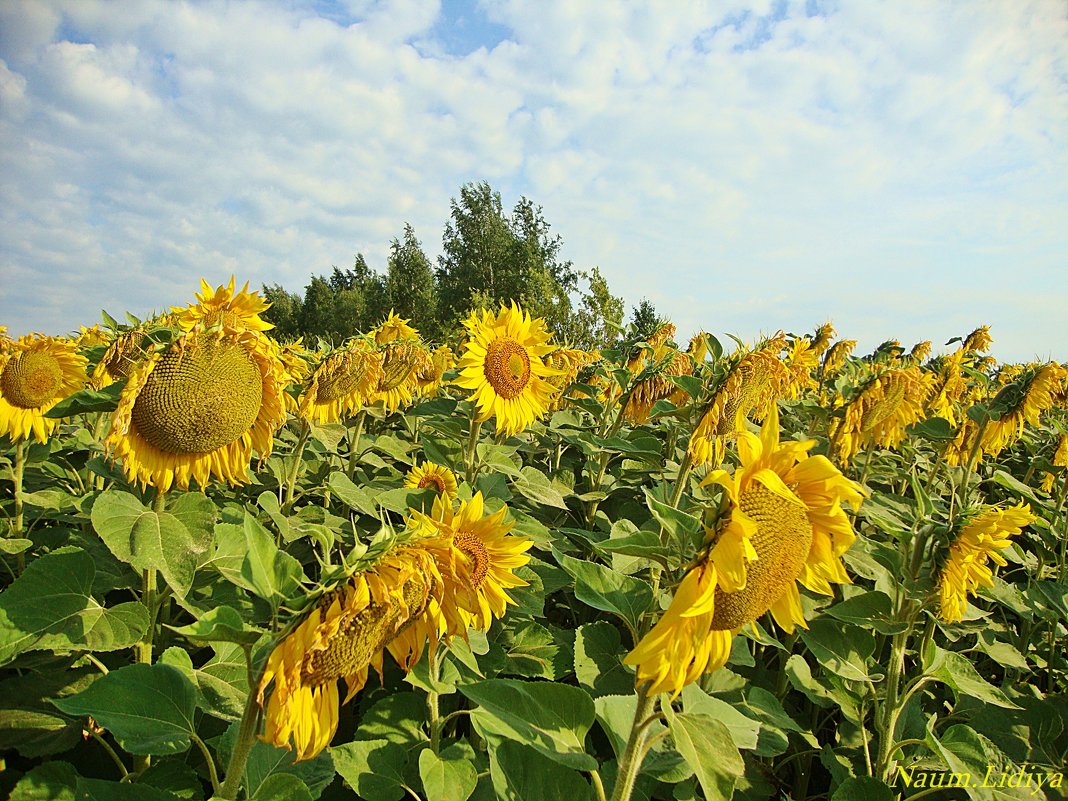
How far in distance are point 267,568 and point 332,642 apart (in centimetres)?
22

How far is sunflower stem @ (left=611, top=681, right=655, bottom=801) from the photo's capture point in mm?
1363

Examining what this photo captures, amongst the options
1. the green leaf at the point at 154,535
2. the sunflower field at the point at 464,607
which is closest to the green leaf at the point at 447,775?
the sunflower field at the point at 464,607

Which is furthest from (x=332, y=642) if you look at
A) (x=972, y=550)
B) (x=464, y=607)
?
(x=972, y=550)

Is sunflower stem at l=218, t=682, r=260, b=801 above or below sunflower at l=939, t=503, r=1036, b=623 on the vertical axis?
below

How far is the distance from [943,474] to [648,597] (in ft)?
16.0

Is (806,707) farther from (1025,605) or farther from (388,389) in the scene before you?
(388,389)

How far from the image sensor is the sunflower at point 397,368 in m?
4.27

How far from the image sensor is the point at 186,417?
198cm

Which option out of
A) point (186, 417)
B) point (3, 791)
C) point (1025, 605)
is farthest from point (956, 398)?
point (3, 791)

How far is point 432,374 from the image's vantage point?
5172 millimetres

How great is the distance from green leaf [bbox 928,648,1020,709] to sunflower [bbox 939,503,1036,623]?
18 centimetres

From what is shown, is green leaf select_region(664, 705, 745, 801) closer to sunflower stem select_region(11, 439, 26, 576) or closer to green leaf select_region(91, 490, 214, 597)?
green leaf select_region(91, 490, 214, 597)

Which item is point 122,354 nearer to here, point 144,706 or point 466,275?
point 144,706

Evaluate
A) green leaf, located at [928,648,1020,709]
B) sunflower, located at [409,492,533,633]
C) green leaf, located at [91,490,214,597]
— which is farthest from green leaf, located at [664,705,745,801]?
green leaf, located at [91,490,214,597]
